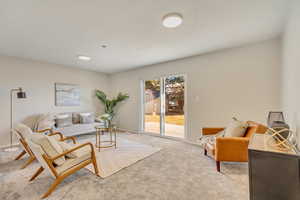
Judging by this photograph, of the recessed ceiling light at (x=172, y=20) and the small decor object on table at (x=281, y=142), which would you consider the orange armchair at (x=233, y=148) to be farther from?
the recessed ceiling light at (x=172, y=20)

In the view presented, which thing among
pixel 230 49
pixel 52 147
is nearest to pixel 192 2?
pixel 230 49

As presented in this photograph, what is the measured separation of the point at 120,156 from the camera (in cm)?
299

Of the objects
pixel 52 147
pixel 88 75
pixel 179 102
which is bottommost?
pixel 52 147

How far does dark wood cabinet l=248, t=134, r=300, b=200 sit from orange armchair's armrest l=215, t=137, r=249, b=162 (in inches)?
42.8

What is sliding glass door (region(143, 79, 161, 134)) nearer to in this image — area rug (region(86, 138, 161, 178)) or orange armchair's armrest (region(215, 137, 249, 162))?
area rug (region(86, 138, 161, 178))

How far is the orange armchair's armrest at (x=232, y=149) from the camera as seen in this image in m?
2.24

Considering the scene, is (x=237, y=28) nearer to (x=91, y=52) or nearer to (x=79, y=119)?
(x=91, y=52)

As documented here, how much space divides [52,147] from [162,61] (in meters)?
3.61

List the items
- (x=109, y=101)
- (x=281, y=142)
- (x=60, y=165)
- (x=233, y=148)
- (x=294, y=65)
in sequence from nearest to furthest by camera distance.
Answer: (x=281, y=142), (x=294, y=65), (x=60, y=165), (x=233, y=148), (x=109, y=101)

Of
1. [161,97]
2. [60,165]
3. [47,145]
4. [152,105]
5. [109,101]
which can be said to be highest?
[161,97]

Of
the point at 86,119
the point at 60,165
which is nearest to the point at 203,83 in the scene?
the point at 60,165

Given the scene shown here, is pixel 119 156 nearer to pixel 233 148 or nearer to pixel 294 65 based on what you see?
pixel 233 148

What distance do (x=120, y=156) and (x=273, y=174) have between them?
258cm

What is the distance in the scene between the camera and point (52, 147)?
1827 mm
